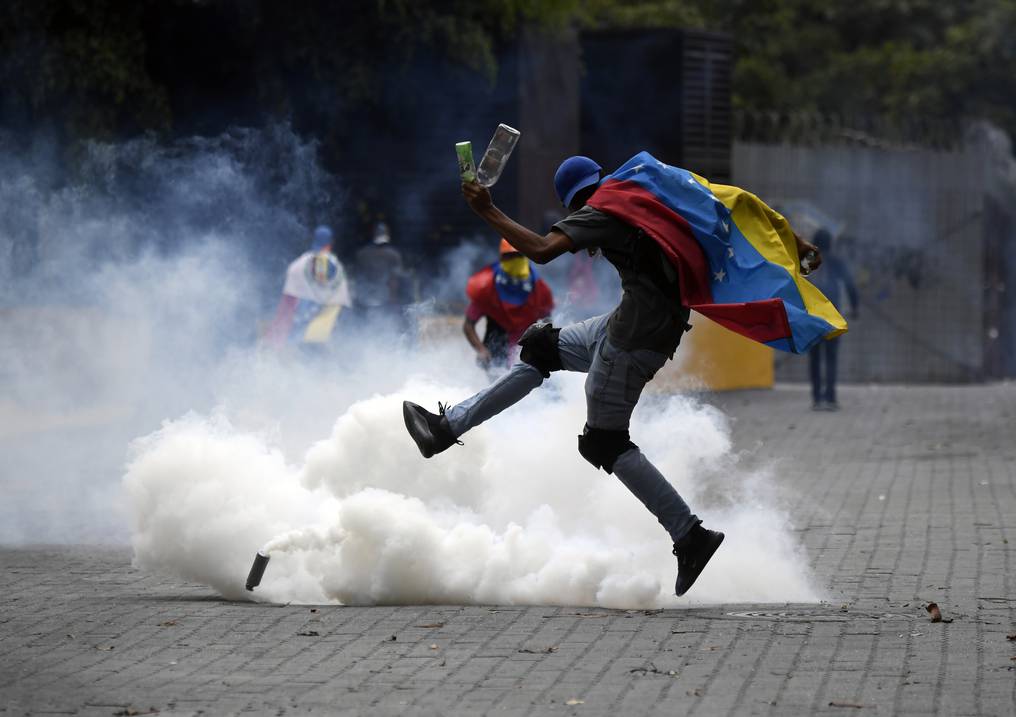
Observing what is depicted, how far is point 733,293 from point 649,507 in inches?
32.6

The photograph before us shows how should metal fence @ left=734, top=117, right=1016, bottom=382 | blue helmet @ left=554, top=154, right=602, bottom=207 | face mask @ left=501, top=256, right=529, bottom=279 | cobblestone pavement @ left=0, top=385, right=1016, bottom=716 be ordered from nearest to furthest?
cobblestone pavement @ left=0, top=385, right=1016, bottom=716 → blue helmet @ left=554, top=154, right=602, bottom=207 → face mask @ left=501, top=256, right=529, bottom=279 → metal fence @ left=734, top=117, right=1016, bottom=382

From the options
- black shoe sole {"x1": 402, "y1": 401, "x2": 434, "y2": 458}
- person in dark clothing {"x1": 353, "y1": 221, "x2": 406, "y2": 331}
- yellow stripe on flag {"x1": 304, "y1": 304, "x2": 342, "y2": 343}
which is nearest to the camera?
black shoe sole {"x1": 402, "y1": 401, "x2": 434, "y2": 458}

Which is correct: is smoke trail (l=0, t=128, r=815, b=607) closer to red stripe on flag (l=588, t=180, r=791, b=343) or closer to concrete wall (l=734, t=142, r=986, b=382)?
red stripe on flag (l=588, t=180, r=791, b=343)

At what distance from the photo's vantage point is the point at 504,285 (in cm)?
1025

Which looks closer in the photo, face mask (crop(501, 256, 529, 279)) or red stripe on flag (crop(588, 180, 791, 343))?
red stripe on flag (crop(588, 180, 791, 343))

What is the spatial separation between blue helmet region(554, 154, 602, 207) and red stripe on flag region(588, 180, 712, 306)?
0.61 ft

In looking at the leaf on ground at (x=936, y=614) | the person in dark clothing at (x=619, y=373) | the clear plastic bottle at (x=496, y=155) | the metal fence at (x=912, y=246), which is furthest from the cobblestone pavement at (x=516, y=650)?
the metal fence at (x=912, y=246)

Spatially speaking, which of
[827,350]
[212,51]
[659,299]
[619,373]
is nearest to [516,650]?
[619,373]

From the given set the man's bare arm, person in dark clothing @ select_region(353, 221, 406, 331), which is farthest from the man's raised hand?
person in dark clothing @ select_region(353, 221, 406, 331)

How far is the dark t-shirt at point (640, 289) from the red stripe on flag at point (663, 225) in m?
0.04

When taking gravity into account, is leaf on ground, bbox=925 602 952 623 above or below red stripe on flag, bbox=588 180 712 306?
below

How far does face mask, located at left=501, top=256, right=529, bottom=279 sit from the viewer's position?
1009 cm

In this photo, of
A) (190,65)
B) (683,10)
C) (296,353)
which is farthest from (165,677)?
(683,10)

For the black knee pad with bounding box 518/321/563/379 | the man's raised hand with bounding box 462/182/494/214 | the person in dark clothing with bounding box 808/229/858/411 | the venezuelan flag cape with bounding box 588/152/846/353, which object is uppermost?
the man's raised hand with bounding box 462/182/494/214
